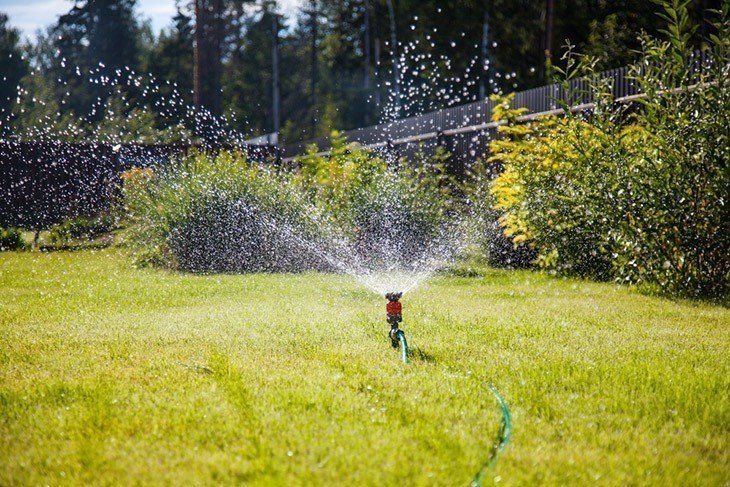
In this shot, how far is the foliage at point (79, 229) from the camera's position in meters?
10.9

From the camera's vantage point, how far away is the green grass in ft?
6.87

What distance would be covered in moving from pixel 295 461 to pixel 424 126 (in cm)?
905

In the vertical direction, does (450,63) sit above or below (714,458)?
above

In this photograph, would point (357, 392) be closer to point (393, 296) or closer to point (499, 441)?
point (499, 441)

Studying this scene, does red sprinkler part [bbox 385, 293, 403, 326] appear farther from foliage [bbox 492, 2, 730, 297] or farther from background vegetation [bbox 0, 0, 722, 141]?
background vegetation [bbox 0, 0, 722, 141]

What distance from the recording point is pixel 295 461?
6.95 feet

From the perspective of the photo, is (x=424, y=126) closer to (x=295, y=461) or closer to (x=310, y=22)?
(x=295, y=461)

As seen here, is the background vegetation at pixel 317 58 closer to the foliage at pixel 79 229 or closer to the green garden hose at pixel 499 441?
the foliage at pixel 79 229

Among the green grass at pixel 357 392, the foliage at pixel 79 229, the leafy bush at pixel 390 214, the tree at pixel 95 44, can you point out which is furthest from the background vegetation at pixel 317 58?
the green grass at pixel 357 392

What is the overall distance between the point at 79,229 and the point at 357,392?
1015 cm

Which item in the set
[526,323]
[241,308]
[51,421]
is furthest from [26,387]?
[526,323]

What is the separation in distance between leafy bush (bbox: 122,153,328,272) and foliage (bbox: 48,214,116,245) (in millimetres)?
3545

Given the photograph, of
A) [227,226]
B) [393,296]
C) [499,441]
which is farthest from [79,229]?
[499,441]

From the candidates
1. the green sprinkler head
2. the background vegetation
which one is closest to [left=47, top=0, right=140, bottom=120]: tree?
the background vegetation
